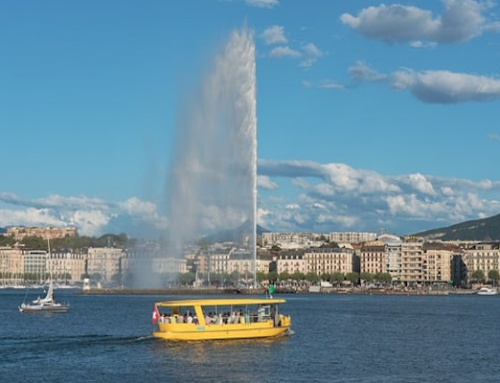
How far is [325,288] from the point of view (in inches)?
6176

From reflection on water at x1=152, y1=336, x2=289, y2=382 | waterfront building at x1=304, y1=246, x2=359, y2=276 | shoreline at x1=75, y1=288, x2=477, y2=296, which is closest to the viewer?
reflection on water at x1=152, y1=336, x2=289, y2=382

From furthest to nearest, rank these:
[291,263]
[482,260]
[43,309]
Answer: [291,263]
[482,260]
[43,309]

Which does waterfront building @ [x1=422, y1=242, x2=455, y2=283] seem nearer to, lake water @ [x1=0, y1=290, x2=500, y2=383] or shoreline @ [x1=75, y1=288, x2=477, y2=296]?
shoreline @ [x1=75, y1=288, x2=477, y2=296]

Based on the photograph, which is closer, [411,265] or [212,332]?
[212,332]

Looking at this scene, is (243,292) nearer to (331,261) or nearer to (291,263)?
(331,261)

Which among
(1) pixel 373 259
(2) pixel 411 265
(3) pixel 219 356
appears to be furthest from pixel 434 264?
(3) pixel 219 356

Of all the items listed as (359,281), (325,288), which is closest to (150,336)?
(325,288)

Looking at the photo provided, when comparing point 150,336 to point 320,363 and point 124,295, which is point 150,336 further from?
point 124,295

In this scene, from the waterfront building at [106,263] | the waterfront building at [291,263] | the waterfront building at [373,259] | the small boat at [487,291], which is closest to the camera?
the small boat at [487,291]

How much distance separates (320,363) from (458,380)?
575 cm

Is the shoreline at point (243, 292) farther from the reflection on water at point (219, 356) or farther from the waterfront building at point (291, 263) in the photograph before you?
A: the reflection on water at point (219, 356)

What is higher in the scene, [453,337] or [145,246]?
[145,246]

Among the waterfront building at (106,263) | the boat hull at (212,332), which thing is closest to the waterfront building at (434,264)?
the waterfront building at (106,263)

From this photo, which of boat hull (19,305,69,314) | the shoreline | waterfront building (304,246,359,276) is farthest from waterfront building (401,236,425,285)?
boat hull (19,305,69,314)
